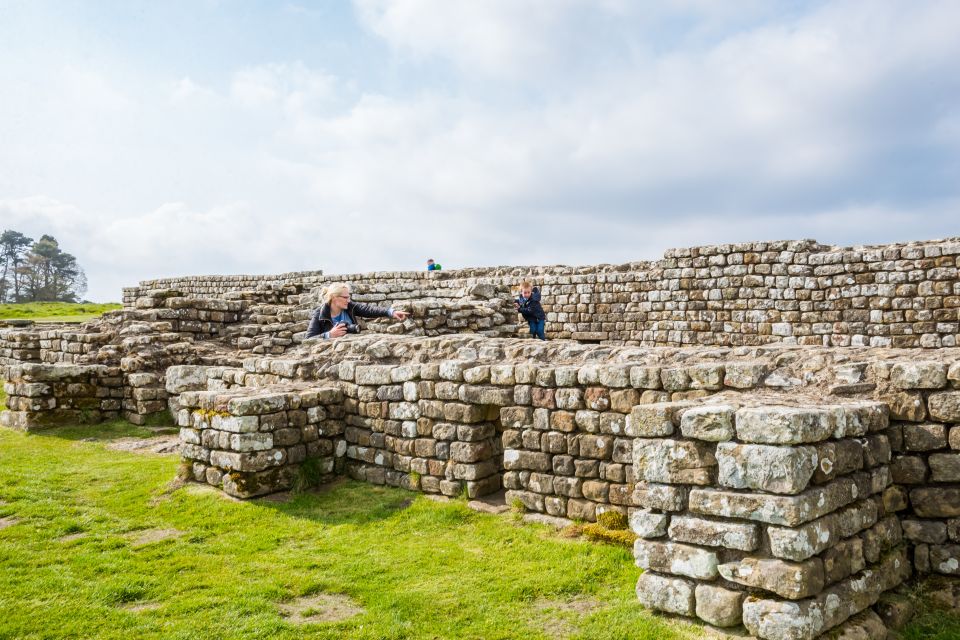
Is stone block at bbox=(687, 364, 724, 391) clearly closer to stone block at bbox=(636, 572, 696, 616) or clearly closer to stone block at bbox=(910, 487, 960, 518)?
stone block at bbox=(910, 487, 960, 518)

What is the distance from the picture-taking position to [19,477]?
889 centimetres

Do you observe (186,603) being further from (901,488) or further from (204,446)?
(901,488)

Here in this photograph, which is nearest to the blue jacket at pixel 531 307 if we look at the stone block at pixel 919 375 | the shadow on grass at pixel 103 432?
the shadow on grass at pixel 103 432

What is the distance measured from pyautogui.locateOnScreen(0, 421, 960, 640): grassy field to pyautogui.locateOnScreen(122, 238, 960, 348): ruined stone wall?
11.0 metres

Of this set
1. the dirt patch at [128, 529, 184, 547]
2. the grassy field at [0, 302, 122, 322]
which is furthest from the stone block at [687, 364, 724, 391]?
the grassy field at [0, 302, 122, 322]

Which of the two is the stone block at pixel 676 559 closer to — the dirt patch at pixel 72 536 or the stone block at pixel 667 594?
the stone block at pixel 667 594

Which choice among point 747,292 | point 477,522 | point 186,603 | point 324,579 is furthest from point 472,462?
point 747,292

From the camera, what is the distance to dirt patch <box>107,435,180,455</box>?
10.8 meters

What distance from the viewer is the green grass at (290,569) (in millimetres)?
4941

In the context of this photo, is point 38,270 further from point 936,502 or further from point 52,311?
point 936,502

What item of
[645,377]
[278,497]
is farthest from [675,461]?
[278,497]

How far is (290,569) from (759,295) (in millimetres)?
13929

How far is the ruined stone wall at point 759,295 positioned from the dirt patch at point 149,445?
806 centimetres

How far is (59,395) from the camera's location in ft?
41.2
